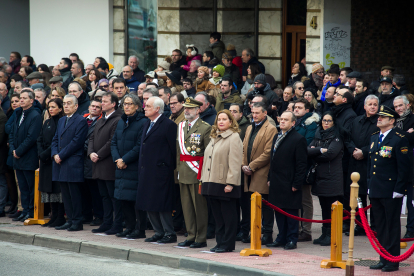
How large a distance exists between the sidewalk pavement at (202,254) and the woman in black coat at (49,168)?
34 centimetres

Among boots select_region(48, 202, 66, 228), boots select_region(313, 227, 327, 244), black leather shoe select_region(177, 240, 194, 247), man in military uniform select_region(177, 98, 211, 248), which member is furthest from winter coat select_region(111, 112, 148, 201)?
boots select_region(313, 227, 327, 244)

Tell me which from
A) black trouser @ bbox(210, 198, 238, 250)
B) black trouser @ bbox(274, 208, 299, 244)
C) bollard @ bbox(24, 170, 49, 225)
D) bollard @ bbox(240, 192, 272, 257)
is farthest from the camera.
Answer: bollard @ bbox(24, 170, 49, 225)

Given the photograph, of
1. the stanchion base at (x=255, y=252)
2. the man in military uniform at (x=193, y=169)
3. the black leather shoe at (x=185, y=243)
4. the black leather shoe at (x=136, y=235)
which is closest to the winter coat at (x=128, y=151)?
the black leather shoe at (x=136, y=235)

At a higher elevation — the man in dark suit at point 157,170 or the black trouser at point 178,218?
the man in dark suit at point 157,170

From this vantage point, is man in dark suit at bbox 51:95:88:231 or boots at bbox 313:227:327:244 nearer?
boots at bbox 313:227:327:244

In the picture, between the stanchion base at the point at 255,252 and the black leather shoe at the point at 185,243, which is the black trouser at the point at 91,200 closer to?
the black leather shoe at the point at 185,243

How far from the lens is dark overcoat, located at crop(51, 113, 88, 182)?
34.1ft

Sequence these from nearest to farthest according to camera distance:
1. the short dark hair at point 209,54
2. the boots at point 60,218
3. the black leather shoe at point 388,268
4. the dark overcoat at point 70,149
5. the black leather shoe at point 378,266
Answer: the black leather shoe at point 388,268, the black leather shoe at point 378,266, the dark overcoat at point 70,149, the boots at point 60,218, the short dark hair at point 209,54

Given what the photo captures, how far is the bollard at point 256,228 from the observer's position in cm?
850

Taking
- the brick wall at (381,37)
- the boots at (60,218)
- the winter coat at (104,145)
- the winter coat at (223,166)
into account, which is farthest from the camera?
the brick wall at (381,37)

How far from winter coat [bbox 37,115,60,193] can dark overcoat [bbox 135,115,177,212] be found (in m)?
2.11

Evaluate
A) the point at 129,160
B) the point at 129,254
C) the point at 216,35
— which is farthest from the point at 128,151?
the point at 216,35

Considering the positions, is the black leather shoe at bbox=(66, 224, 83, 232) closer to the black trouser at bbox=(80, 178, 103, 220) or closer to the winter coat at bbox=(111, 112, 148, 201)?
the black trouser at bbox=(80, 178, 103, 220)

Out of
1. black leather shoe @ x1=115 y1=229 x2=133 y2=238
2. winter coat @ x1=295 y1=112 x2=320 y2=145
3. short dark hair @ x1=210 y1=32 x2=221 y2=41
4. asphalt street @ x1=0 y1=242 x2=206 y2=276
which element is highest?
short dark hair @ x1=210 y1=32 x2=221 y2=41
